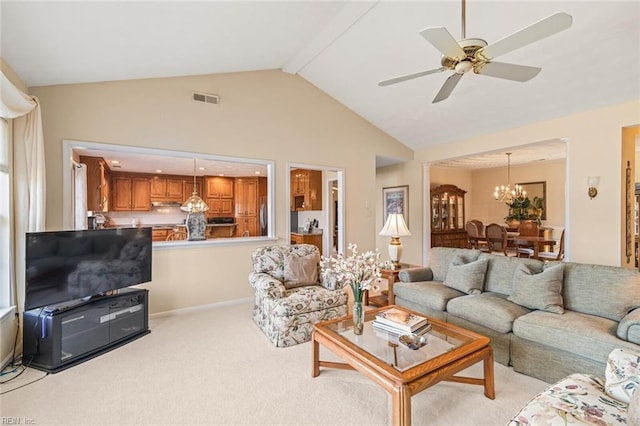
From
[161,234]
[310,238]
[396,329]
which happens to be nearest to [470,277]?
[396,329]

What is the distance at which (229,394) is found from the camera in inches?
85.7

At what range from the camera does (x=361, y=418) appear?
1.91m

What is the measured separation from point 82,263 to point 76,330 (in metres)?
0.59

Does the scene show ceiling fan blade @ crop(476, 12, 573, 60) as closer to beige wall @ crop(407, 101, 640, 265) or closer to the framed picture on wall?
beige wall @ crop(407, 101, 640, 265)

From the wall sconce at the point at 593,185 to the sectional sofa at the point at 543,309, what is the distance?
1768mm

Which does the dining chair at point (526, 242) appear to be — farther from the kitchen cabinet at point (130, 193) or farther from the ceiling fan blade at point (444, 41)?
the kitchen cabinet at point (130, 193)

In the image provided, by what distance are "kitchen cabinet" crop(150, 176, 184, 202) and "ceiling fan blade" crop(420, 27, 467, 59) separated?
754cm

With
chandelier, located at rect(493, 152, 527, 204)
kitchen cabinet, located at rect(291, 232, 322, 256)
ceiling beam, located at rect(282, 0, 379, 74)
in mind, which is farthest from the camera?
chandelier, located at rect(493, 152, 527, 204)

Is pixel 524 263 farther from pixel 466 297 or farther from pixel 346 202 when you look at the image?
pixel 346 202

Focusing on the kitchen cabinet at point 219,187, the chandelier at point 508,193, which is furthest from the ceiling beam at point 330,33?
the chandelier at point 508,193

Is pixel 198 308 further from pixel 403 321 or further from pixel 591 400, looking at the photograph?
pixel 591 400

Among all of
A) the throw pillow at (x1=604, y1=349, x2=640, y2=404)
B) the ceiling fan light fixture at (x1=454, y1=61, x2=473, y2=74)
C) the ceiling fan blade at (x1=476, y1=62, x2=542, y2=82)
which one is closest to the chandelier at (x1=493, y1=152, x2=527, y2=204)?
the ceiling fan blade at (x1=476, y1=62, x2=542, y2=82)

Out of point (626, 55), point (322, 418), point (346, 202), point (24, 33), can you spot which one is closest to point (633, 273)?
point (626, 55)

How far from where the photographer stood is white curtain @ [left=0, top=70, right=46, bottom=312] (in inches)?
104
